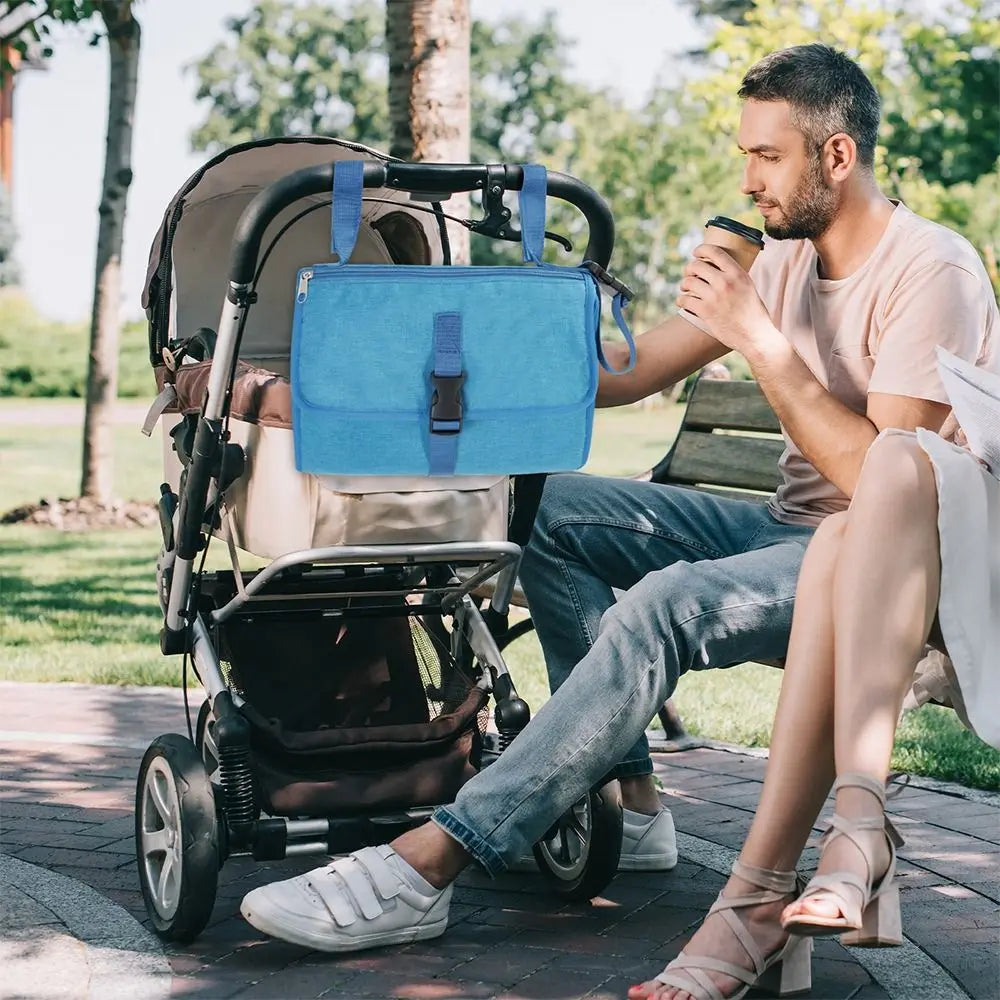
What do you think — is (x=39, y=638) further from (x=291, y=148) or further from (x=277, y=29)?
(x=277, y=29)

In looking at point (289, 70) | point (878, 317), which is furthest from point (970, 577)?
point (289, 70)

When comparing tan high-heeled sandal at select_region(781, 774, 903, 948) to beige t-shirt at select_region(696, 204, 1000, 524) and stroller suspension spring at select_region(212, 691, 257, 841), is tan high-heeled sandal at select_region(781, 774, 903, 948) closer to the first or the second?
A: beige t-shirt at select_region(696, 204, 1000, 524)

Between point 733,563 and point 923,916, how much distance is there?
0.90 m

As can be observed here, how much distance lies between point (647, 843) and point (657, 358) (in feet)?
3.70

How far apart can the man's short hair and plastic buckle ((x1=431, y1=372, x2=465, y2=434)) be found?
859 millimetres

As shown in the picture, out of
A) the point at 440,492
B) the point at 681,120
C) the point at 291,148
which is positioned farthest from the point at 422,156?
the point at 681,120

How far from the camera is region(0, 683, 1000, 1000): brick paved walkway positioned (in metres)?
2.90

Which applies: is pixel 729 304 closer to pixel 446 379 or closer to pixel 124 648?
pixel 446 379

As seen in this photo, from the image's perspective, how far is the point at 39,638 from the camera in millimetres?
6465

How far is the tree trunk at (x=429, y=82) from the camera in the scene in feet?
18.9

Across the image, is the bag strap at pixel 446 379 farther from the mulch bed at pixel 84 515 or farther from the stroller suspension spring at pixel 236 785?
the mulch bed at pixel 84 515

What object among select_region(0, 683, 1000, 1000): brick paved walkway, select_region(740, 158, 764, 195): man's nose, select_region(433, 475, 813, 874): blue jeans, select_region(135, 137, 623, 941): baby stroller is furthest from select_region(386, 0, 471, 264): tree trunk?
select_region(433, 475, 813, 874): blue jeans

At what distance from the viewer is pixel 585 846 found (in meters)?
3.29

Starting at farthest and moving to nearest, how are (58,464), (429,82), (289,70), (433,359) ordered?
1. (289,70)
2. (58,464)
3. (429,82)
4. (433,359)
